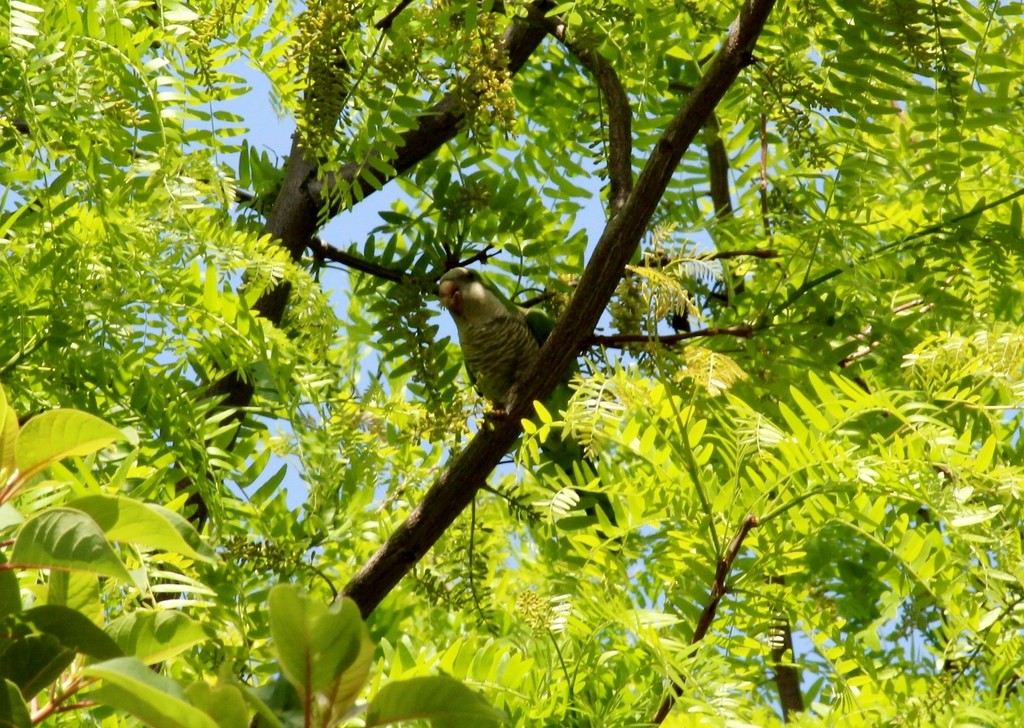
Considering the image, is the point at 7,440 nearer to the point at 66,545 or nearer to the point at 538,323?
the point at 66,545

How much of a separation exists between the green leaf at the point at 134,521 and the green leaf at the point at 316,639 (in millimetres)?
57

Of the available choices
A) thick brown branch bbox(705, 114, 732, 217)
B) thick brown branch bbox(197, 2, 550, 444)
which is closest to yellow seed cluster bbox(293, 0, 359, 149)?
thick brown branch bbox(197, 2, 550, 444)

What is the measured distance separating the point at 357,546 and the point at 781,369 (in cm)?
67

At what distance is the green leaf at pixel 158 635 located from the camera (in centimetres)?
58

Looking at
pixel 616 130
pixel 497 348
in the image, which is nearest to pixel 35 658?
pixel 616 130

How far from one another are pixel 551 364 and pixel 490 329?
0.57m

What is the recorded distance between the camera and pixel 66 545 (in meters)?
0.48

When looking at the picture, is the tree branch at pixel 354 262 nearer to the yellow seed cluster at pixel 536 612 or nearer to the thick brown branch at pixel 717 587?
the yellow seed cluster at pixel 536 612

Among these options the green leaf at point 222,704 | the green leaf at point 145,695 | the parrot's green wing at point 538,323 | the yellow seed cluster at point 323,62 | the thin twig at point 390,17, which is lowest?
the green leaf at point 145,695

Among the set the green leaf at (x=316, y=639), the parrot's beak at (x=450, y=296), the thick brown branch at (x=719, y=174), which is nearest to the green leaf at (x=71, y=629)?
the green leaf at (x=316, y=639)

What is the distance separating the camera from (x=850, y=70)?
4.19 ft

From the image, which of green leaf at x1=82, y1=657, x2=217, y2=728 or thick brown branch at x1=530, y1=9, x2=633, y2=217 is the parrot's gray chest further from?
green leaf at x1=82, y1=657, x2=217, y2=728

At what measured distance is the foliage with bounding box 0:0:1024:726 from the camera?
24.1 inches

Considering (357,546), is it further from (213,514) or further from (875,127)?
(875,127)
